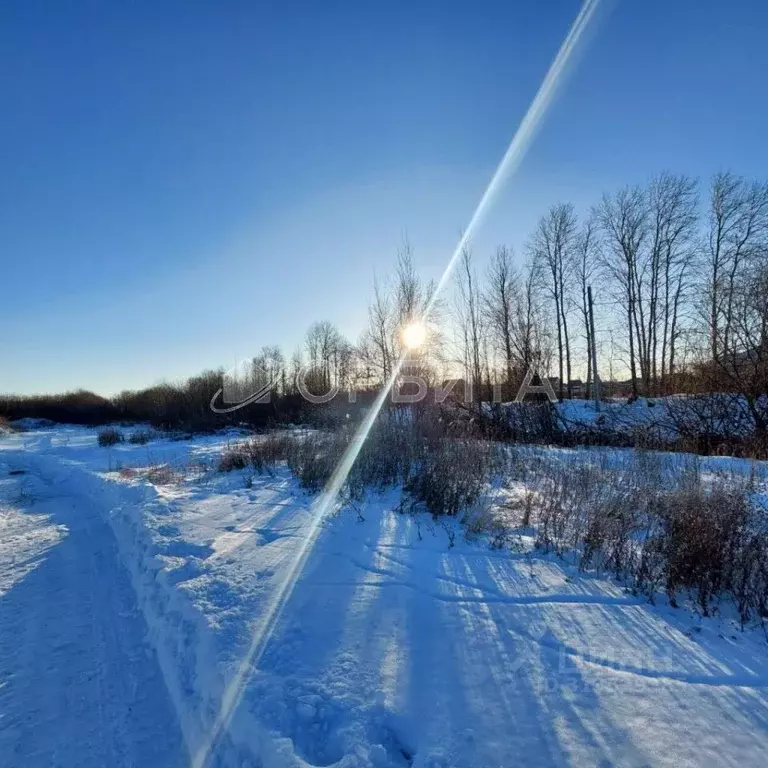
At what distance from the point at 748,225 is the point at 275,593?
28.5 metres

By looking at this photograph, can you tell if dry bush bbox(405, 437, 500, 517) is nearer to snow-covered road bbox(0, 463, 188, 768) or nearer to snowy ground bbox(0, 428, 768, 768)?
snowy ground bbox(0, 428, 768, 768)

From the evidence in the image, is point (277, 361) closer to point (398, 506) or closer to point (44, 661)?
point (398, 506)

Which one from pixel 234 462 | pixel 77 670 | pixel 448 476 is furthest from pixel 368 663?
pixel 234 462

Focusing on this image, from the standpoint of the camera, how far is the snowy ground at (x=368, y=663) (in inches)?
80.9

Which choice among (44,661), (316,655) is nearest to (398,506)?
(316,655)

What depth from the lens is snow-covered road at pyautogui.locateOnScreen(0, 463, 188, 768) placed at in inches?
90.6

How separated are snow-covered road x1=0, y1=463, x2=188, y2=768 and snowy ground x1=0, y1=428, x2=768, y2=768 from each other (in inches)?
0.5

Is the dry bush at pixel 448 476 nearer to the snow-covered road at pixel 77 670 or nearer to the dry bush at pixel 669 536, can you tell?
the dry bush at pixel 669 536

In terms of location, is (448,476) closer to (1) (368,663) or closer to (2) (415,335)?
(1) (368,663)

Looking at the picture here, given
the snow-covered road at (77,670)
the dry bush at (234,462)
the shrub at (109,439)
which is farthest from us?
the shrub at (109,439)

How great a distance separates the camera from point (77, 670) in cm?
294

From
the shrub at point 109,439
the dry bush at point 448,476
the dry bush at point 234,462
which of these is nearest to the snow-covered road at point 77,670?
the dry bush at point 448,476

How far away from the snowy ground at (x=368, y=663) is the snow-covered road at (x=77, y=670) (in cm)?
1

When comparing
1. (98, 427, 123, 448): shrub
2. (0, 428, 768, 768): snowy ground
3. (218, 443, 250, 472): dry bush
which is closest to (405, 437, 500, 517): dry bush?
(0, 428, 768, 768): snowy ground
